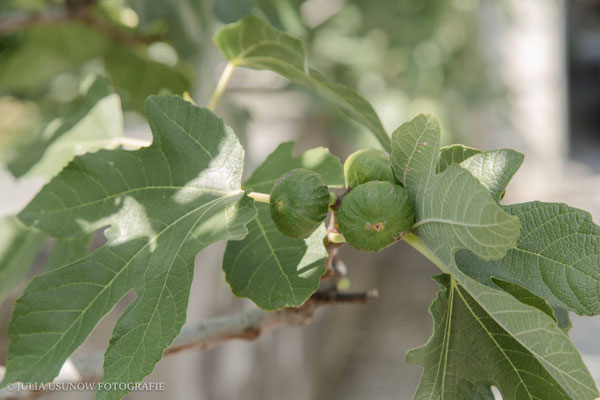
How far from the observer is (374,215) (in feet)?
1.89

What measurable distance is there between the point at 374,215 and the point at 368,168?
0.28 ft

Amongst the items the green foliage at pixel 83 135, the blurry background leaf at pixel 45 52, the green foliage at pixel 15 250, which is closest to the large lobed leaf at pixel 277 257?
the green foliage at pixel 83 135

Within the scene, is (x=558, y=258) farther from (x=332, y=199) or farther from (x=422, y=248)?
(x=332, y=199)

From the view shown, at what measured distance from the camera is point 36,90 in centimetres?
196

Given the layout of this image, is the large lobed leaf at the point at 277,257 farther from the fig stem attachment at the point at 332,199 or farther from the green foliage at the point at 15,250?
the green foliage at the point at 15,250

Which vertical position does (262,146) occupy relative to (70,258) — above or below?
above

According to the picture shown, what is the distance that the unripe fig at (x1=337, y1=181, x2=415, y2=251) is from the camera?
585 mm

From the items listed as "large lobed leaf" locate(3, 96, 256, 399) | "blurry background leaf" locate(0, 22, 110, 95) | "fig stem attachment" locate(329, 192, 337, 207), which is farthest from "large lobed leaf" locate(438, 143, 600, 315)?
"blurry background leaf" locate(0, 22, 110, 95)

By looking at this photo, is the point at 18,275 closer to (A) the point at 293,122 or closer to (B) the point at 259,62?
(B) the point at 259,62

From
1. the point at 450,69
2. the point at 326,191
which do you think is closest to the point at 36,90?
the point at 326,191

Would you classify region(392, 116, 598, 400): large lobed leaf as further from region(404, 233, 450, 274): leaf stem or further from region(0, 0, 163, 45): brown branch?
region(0, 0, 163, 45): brown branch

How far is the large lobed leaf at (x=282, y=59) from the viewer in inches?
30.6

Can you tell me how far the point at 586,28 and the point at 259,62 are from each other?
7120 mm

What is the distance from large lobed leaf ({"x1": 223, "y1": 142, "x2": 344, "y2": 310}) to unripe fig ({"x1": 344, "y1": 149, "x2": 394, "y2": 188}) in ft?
0.28
